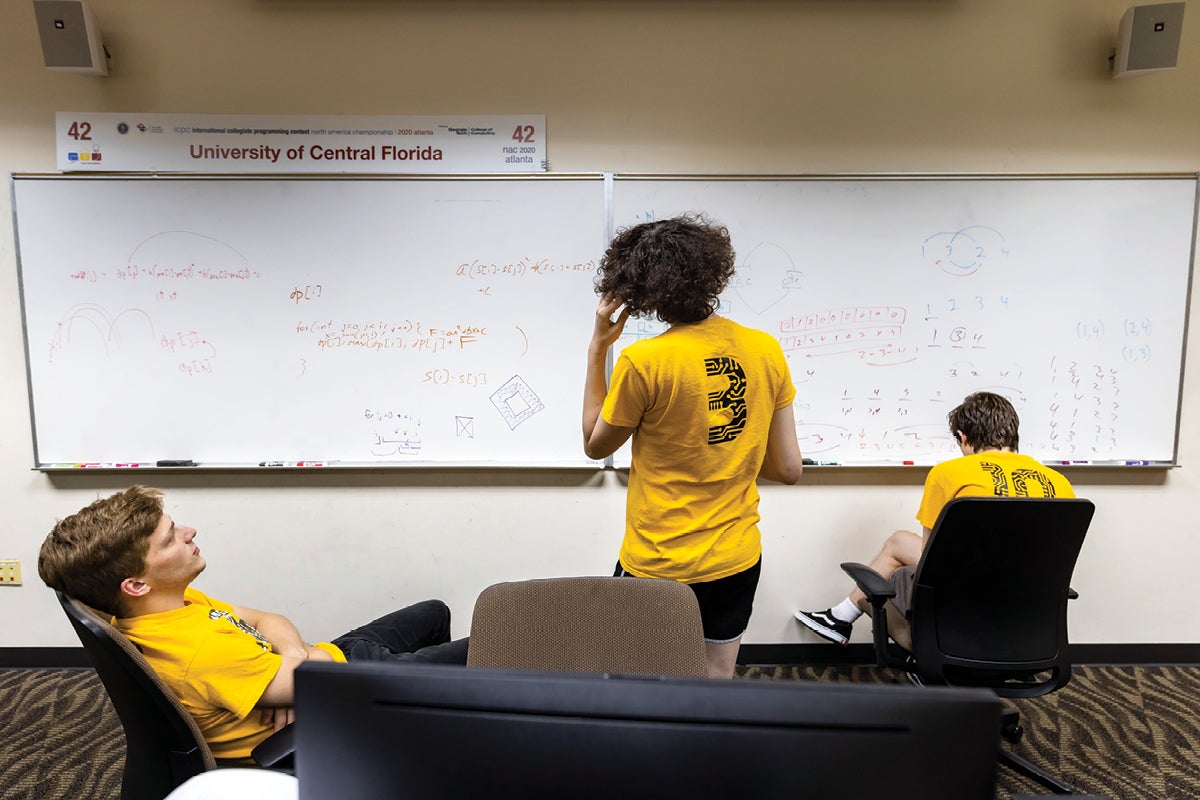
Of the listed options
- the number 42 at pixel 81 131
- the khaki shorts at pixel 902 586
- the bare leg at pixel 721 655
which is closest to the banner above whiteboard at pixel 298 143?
the number 42 at pixel 81 131

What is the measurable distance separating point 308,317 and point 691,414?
164 cm

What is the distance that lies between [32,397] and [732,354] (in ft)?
8.32

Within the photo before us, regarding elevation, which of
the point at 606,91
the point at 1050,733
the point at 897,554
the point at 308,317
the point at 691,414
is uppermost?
the point at 606,91

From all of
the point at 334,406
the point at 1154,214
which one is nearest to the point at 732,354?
the point at 334,406

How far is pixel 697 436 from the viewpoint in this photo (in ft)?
4.39

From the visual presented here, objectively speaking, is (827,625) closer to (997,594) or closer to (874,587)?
(874,587)

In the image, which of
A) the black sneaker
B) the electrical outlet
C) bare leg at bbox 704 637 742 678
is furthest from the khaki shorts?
the electrical outlet

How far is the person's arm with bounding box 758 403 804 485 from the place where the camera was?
57.7 inches

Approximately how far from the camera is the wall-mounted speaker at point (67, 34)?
7.07 ft

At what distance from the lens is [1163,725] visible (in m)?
2.14

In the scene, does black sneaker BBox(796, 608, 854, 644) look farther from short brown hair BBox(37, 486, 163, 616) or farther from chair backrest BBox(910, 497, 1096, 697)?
short brown hair BBox(37, 486, 163, 616)

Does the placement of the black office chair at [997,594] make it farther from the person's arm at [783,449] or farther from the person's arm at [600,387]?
the person's arm at [600,387]

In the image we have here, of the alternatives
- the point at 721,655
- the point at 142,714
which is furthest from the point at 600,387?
the point at 142,714

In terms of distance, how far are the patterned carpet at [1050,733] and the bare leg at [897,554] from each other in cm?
44
